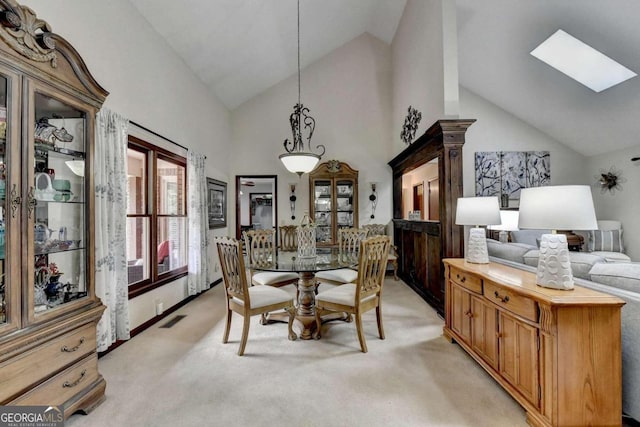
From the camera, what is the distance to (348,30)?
5.55 meters

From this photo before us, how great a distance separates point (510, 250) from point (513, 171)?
3932 mm

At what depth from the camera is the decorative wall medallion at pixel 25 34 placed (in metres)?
1.36

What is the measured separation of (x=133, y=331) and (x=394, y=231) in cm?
462

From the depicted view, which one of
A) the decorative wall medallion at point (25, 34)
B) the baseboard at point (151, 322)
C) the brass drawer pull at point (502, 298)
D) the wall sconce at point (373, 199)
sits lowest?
the baseboard at point (151, 322)

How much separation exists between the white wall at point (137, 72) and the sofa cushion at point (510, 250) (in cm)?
379

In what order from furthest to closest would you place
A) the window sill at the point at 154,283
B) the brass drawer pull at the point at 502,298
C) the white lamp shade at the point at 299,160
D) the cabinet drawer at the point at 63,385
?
the white lamp shade at the point at 299,160
the window sill at the point at 154,283
the brass drawer pull at the point at 502,298
the cabinet drawer at the point at 63,385

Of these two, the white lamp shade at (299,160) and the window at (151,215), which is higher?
the white lamp shade at (299,160)

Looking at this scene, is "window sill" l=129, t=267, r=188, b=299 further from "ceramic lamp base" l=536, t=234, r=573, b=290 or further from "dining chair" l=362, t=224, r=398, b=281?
"ceramic lamp base" l=536, t=234, r=573, b=290

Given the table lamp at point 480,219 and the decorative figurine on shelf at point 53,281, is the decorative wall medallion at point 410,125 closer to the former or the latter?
the table lamp at point 480,219

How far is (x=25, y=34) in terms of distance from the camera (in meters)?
1.45

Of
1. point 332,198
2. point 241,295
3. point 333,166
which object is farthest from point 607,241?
point 241,295

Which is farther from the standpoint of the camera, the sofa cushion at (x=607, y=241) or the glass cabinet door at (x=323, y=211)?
the glass cabinet door at (x=323, y=211)

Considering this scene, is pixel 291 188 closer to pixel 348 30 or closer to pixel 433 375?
pixel 348 30

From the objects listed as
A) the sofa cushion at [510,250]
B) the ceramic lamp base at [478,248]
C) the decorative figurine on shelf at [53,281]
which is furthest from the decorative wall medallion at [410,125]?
the decorative figurine on shelf at [53,281]
